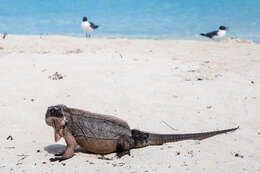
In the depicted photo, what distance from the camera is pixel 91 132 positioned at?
5.39 meters

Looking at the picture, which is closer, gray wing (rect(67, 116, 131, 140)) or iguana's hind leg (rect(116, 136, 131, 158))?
gray wing (rect(67, 116, 131, 140))

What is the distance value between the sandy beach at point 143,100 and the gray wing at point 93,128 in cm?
29

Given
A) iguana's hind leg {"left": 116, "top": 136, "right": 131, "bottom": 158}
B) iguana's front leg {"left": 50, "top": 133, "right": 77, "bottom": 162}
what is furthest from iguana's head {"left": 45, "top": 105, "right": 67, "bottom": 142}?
iguana's hind leg {"left": 116, "top": 136, "right": 131, "bottom": 158}

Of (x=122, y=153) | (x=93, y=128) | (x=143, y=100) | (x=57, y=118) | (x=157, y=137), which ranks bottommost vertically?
(x=122, y=153)

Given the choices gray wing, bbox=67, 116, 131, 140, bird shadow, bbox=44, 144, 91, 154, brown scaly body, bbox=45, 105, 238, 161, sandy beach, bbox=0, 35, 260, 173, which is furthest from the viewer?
bird shadow, bbox=44, 144, 91, 154

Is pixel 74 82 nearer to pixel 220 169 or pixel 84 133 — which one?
pixel 84 133

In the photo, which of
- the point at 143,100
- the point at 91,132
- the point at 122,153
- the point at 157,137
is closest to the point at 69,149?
the point at 91,132

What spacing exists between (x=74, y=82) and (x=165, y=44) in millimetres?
6567

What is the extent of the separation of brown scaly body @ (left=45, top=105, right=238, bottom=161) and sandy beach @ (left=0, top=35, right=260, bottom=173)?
0.13 m

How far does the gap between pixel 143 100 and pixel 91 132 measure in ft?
9.50

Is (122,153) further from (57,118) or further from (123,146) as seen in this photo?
(57,118)

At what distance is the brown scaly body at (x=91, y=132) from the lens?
5.23m

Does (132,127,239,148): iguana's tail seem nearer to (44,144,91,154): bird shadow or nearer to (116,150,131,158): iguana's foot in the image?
(116,150,131,158): iguana's foot

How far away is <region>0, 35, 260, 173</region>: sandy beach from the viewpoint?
5.10 metres
